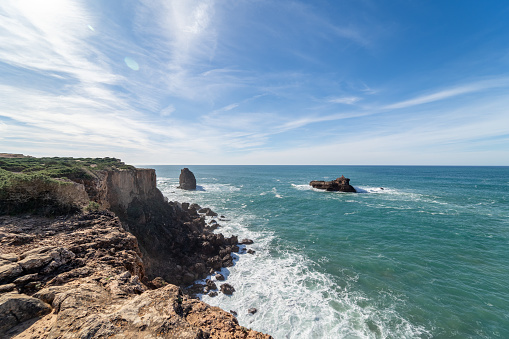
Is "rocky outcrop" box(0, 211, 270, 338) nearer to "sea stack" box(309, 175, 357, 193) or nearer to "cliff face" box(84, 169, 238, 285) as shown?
"cliff face" box(84, 169, 238, 285)

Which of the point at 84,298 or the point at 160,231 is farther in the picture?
the point at 160,231

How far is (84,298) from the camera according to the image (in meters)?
5.95

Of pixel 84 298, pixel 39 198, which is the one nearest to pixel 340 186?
pixel 39 198

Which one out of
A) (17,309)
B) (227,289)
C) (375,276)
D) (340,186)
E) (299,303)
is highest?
(17,309)

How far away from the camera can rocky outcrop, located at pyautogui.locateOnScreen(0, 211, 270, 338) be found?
498 centimetres

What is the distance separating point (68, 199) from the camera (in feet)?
40.4

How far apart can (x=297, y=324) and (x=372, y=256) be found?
515 inches

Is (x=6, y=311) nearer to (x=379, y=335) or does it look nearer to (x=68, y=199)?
(x=68, y=199)

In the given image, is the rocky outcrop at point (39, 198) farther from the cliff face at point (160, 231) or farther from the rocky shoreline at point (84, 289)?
the cliff face at point (160, 231)

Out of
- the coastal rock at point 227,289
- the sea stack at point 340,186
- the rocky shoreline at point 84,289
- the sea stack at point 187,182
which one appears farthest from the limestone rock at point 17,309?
the sea stack at point 340,186

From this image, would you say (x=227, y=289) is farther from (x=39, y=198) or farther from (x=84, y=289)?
(x=39, y=198)

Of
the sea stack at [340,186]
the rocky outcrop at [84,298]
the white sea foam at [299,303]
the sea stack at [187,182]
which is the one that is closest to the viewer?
the rocky outcrop at [84,298]

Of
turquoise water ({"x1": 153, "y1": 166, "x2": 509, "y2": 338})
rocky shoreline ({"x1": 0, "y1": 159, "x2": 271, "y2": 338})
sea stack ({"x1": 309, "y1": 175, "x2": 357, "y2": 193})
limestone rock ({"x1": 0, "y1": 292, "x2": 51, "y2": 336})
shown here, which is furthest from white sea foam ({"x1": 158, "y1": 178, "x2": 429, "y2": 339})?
sea stack ({"x1": 309, "y1": 175, "x2": 357, "y2": 193})

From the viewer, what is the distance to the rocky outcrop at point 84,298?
4.98 m
